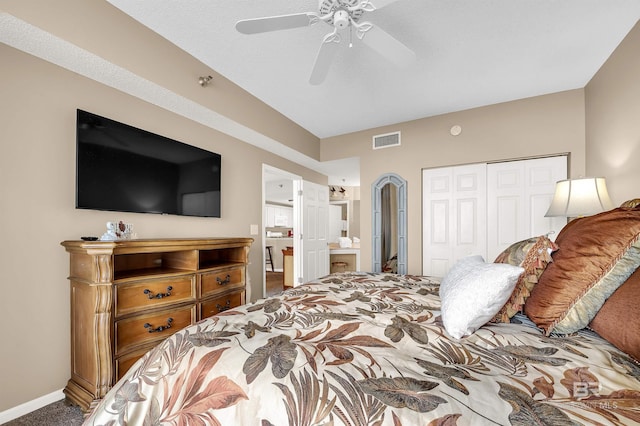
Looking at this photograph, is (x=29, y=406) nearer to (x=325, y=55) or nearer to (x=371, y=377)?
(x=371, y=377)

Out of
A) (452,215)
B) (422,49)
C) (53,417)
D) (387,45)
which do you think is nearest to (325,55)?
(387,45)

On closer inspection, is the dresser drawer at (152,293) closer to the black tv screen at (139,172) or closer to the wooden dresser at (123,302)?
the wooden dresser at (123,302)

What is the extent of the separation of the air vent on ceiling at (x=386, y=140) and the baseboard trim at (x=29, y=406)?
13.3ft

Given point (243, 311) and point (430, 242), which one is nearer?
point (243, 311)

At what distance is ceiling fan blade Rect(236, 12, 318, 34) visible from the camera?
1523 millimetres

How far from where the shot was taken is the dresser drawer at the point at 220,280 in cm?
226

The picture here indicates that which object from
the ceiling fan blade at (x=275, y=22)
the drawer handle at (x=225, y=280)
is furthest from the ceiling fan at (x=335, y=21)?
the drawer handle at (x=225, y=280)

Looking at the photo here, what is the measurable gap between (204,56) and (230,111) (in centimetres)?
52

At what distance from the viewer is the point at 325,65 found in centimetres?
195

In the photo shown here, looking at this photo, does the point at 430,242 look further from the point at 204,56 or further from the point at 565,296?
the point at 204,56

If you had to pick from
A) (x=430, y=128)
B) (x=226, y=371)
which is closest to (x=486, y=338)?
(x=226, y=371)

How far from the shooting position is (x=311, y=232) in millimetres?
4750

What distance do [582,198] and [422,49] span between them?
1.76 m

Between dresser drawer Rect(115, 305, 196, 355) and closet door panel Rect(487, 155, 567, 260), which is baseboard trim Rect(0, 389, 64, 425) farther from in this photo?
closet door panel Rect(487, 155, 567, 260)
